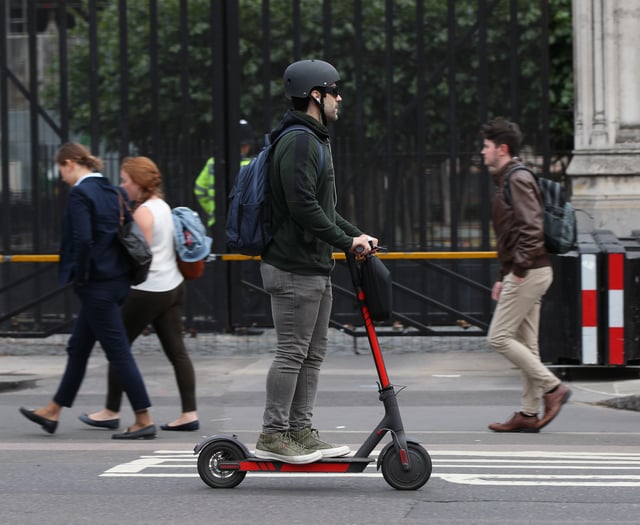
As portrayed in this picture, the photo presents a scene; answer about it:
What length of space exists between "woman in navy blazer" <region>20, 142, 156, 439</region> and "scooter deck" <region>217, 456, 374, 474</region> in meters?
1.95

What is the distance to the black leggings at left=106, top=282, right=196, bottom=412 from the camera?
8.06 meters

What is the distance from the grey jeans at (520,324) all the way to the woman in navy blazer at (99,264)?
2.10 metres

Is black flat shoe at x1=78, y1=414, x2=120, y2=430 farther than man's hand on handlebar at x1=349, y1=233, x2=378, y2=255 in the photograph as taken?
Yes

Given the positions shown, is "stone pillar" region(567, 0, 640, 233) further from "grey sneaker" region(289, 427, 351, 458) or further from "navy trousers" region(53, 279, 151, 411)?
"grey sneaker" region(289, 427, 351, 458)

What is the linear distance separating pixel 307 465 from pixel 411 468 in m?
0.46

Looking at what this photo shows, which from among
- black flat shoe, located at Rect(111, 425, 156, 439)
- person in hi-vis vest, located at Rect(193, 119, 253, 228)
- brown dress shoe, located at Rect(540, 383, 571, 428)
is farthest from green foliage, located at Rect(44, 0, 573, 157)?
black flat shoe, located at Rect(111, 425, 156, 439)

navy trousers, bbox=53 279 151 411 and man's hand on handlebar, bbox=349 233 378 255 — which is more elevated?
man's hand on handlebar, bbox=349 233 378 255

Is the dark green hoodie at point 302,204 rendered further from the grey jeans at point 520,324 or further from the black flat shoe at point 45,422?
the black flat shoe at point 45,422

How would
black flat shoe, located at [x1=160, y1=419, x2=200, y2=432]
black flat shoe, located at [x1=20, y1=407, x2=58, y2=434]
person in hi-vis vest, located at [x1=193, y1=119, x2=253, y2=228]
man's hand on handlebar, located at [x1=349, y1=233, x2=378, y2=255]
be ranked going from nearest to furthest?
1. man's hand on handlebar, located at [x1=349, y1=233, x2=378, y2=255]
2. black flat shoe, located at [x1=20, y1=407, x2=58, y2=434]
3. black flat shoe, located at [x1=160, y1=419, x2=200, y2=432]
4. person in hi-vis vest, located at [x1=193, y1=119, x2=253, y2=228]

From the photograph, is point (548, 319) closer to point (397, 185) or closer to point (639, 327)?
point (639, 327)

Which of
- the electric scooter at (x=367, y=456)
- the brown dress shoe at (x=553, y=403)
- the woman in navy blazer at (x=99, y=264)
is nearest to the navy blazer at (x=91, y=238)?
the woman in navy blazer at (x=99, y=264)

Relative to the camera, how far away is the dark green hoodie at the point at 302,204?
5848 millimetres

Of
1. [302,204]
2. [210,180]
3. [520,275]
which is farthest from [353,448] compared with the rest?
[210,180]

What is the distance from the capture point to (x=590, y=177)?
12.2 m
